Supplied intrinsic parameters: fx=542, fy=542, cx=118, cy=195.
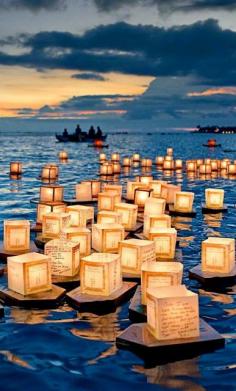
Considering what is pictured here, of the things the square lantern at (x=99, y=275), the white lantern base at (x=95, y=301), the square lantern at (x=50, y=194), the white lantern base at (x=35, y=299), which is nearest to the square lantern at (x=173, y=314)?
the white lantern base at (x=95, y=301)

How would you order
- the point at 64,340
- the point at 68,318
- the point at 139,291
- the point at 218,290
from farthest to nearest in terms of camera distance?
1. the point at 218,290
2. the point at 139,291
3. the point at 68,318
4. the point at 64,340

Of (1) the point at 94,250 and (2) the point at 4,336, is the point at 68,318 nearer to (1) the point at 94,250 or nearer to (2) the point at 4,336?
(2) the point at 4,336

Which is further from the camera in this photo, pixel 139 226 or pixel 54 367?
pixel 139 226

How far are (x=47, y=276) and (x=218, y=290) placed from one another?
423cm

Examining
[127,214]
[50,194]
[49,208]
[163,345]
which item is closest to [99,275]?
[163,345]

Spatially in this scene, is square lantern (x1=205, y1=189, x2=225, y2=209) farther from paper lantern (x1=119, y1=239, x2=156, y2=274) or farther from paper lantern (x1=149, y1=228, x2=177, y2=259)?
paper lantern (x1=119, y1=239, x2=156, y2=274)

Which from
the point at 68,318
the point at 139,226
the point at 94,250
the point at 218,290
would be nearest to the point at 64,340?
the point at 68,318

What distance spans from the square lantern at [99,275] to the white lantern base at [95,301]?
0.44 feet

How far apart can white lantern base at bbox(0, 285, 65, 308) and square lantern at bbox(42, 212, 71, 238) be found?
16.6 ft

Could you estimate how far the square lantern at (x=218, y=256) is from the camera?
13898mm

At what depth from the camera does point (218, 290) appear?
1334 cm

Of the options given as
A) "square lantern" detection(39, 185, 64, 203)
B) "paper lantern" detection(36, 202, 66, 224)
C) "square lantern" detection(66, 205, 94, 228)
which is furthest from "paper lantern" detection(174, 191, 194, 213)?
"square lantern" detection(66, 205, 94, 228)

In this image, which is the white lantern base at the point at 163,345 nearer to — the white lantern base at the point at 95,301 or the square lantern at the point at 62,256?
the white lantern base at the point at 95,301

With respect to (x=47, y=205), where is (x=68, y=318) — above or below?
below
